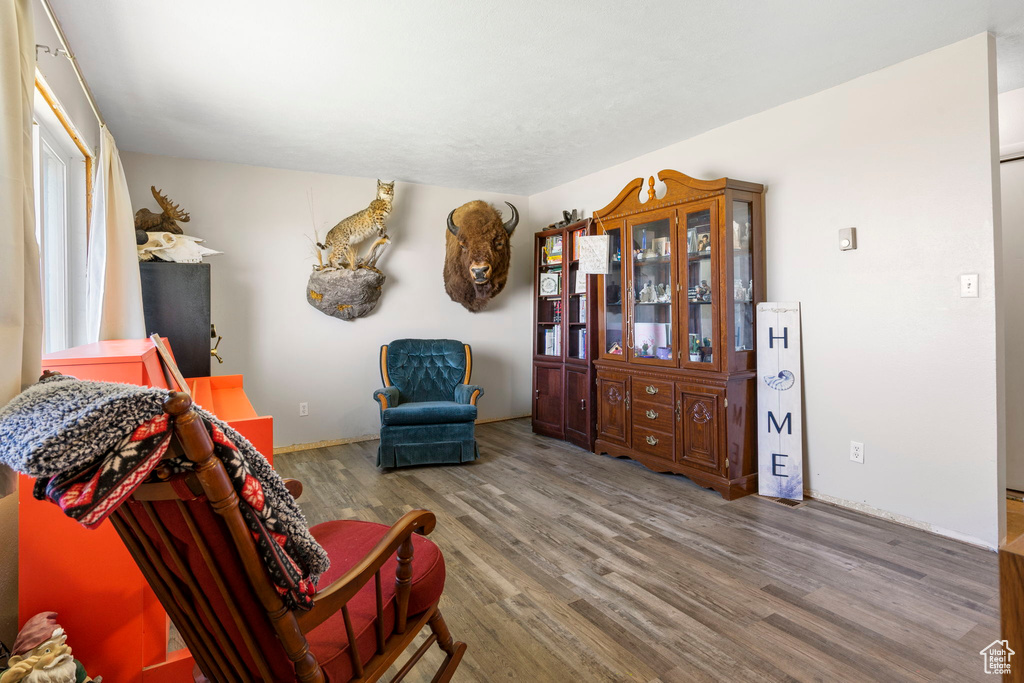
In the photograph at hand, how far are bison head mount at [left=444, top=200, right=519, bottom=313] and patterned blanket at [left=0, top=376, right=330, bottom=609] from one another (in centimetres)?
398

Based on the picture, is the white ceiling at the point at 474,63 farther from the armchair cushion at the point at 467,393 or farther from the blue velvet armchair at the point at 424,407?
the armchair cushion at the point at 467,393

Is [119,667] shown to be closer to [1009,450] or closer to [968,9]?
[968,9]

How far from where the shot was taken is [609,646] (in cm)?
177

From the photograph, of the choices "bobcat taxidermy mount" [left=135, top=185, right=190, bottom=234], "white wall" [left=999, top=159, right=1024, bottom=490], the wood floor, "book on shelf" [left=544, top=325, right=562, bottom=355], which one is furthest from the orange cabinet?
"white wall" [left=999, top=159, right=1024, bottom=490]

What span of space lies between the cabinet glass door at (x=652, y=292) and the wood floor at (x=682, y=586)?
93cm

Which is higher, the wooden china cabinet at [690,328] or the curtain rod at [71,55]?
the curtain rod at [71,55]

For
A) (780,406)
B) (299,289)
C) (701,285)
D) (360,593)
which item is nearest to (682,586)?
(360,593)

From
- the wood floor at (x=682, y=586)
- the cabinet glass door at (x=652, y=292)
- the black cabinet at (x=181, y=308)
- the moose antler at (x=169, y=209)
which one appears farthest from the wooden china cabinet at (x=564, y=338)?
the moose antler at (x=169, y=209)

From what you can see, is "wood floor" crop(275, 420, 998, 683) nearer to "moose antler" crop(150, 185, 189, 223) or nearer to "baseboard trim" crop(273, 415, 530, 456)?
"baseboard trim" crop(273, 415, 530, 456)

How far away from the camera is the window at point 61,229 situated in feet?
8.45

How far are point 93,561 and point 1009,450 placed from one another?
4579mm

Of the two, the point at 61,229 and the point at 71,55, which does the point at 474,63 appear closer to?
the point at 71,55

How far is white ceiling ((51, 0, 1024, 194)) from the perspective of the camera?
2244mm

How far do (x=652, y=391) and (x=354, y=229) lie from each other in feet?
9.24
